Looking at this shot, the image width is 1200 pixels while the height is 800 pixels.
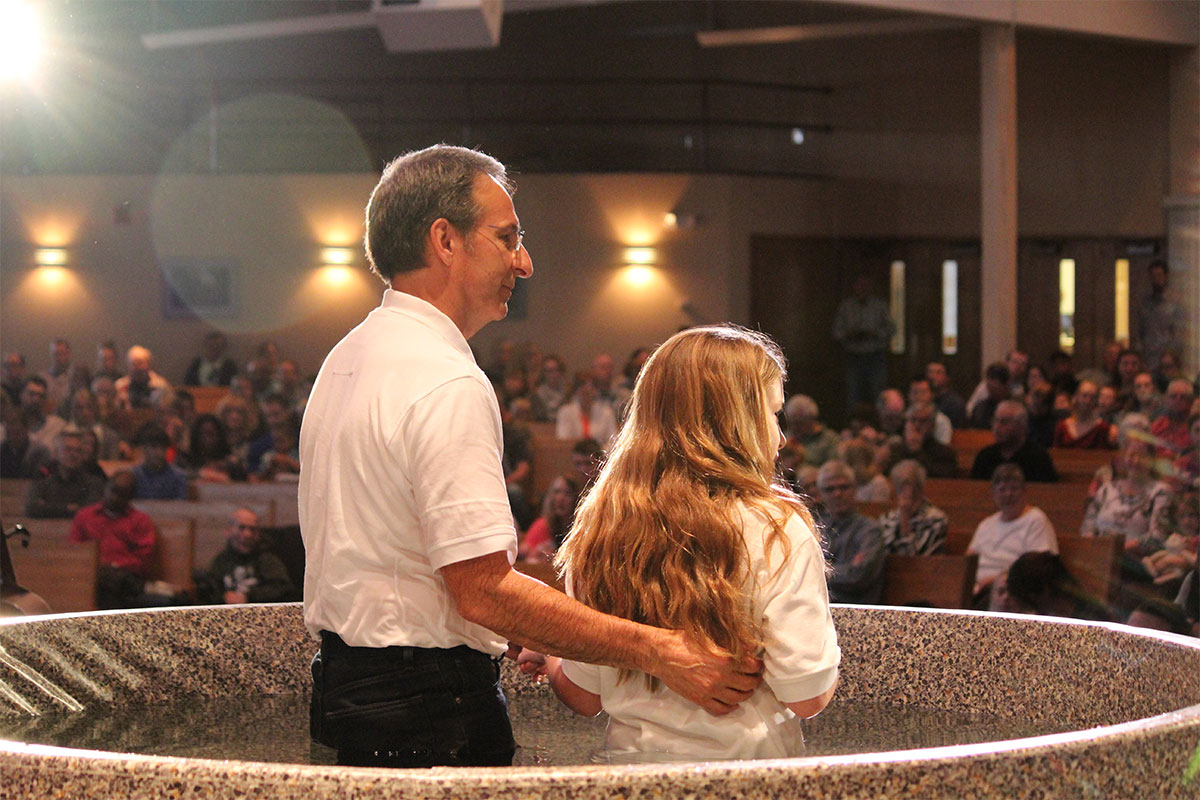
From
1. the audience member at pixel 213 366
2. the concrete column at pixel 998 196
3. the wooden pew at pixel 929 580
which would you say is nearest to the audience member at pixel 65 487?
the wooden pew at pixel 929 580

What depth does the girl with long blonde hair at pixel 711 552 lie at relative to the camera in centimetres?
157

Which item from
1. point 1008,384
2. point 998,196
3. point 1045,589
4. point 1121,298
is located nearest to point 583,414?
point 1008,384

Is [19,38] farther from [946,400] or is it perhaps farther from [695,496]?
[946,400]

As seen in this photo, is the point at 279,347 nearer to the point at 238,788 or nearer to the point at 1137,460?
the point at 1137,460

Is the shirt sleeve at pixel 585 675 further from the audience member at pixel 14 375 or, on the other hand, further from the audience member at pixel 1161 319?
the audience member at pixel 1161 319

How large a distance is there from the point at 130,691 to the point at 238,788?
0.92 metres

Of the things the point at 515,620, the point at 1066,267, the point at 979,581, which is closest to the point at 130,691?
the point at 515,620

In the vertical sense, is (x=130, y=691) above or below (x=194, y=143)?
below

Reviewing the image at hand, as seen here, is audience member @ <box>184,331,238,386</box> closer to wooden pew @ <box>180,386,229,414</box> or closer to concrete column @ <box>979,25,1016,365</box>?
wooden pew @ <box>180,386,229,414</box>

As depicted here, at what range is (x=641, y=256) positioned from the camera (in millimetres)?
13578

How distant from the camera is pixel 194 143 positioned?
13359mm

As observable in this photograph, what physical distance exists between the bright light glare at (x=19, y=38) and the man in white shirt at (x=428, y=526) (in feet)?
4.43

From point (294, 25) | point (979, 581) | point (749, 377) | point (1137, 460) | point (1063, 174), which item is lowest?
point (979, 581)

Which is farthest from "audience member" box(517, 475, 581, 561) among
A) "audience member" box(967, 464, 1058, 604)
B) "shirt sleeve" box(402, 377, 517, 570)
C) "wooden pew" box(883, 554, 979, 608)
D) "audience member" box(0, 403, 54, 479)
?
"shirt sleeve" box(402, 377, 517, 570)
